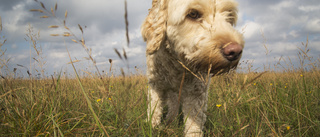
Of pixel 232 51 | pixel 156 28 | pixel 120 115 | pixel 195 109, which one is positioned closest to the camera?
pixel 120 115

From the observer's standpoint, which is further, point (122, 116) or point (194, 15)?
point (194, 15)

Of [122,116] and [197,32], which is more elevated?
[197,32]

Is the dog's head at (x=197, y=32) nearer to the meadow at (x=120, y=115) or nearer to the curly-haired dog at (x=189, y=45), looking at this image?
A: the curly-haired dog at (x=189, y=45)

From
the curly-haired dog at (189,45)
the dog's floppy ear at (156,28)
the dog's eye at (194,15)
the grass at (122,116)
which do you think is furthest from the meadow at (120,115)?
the dog's eye at (194,15)

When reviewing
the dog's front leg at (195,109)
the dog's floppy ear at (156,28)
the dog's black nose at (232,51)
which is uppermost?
the dog's floppy ear at (156,28)

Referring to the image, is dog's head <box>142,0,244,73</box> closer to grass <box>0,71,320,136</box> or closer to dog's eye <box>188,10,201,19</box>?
dog's eye <box>188,10,201,19</box>

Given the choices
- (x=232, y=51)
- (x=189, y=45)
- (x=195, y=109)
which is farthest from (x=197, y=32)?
(x=195, y=109)

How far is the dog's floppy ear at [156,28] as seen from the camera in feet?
7.50

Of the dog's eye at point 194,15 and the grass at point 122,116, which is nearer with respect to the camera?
the grass at point 122,116

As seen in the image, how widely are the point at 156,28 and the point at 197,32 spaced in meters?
0.58

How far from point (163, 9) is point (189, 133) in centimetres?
164

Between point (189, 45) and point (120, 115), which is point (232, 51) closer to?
point (189, 45)

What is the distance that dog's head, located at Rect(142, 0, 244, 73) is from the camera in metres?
1.71

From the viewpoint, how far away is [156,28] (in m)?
2.34
